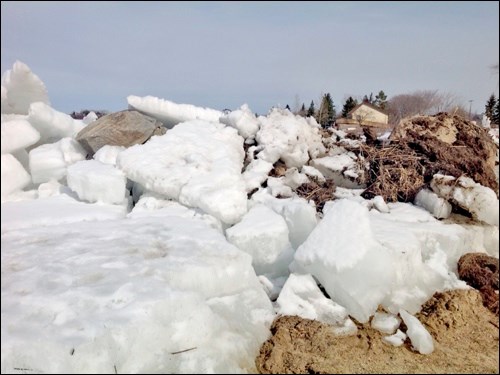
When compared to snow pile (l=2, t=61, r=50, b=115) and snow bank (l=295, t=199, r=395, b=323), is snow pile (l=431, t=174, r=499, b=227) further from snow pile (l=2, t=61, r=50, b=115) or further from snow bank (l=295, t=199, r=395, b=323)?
snow pile (l=2, t=61, r=50, b=115)

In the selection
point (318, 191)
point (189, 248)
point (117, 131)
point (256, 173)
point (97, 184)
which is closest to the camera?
point (189, 248)

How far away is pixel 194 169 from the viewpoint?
4.88 metres

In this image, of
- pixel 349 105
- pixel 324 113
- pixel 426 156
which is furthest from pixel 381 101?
pixel 426 156

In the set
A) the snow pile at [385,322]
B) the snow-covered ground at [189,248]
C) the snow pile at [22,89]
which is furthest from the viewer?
the snow pile at [22,89]

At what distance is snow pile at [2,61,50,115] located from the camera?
4.67 metres

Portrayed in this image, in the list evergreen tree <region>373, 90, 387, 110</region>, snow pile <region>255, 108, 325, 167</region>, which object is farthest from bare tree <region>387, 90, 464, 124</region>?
snow pile <region>255, 108, 325, 167</region>

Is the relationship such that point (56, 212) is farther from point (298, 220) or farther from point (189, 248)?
point (298, 220)

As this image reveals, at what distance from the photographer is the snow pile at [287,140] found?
19.3 feet

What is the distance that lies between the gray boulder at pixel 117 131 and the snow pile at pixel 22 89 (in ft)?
2.34

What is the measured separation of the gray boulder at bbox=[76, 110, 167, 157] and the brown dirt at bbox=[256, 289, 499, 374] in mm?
3772

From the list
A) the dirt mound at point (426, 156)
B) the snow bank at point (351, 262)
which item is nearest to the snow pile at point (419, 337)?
the snow bank at point (351, 262)

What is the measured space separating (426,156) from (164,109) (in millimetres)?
3910

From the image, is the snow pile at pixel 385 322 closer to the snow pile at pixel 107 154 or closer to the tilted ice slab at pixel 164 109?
the snow pile at pixel 107 154

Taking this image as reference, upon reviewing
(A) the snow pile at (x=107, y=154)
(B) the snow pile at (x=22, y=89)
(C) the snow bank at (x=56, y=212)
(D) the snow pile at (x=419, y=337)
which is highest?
(B) the snow pile at (x=22, y=89)
